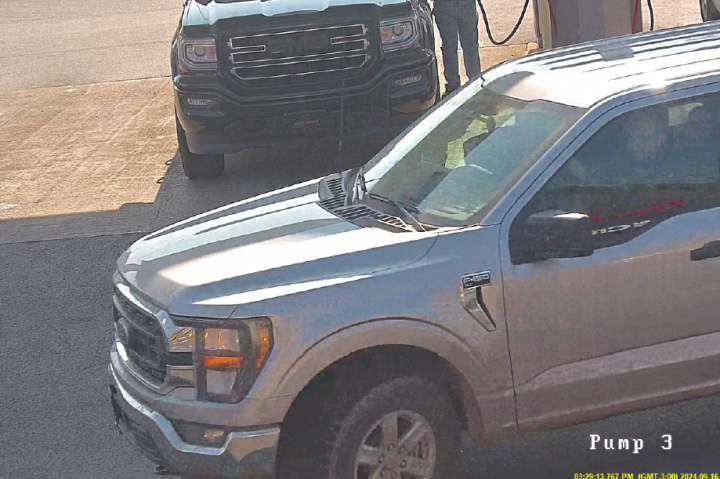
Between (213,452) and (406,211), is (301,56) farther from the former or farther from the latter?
(213,452)

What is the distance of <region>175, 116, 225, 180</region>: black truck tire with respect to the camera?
10273 mm

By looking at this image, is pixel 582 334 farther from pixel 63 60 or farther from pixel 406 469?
pixel 63 60

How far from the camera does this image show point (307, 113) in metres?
9.40

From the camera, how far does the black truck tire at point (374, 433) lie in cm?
423

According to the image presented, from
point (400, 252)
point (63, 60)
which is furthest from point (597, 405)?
point (63, 60)

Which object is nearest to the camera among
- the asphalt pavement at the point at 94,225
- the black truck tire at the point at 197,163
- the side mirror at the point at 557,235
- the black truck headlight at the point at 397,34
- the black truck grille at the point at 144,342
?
the side mirror at the point at 557,235

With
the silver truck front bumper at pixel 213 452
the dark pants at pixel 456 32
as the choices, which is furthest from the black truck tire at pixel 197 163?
the silver truck front bumper at pixel 213 452

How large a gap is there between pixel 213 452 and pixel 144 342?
610 mm

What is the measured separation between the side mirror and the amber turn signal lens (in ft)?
3.63

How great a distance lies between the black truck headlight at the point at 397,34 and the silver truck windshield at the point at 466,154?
3843 millimetres

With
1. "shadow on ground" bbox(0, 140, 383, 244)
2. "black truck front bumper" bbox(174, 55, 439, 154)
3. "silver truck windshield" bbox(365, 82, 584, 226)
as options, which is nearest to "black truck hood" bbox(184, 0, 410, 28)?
"black truck front bumper" bbox(174, 55, 439, 154)

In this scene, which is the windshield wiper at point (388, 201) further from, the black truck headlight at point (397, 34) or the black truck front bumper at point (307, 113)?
the black truck headlight at point (397, 34)
